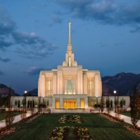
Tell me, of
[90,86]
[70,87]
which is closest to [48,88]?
[70,87]

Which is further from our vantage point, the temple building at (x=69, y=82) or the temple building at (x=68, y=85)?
the temple building at (x=69, y=82)

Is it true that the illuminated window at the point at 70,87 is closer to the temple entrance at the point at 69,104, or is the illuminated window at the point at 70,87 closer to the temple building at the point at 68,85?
the temple building at the point at 68,85

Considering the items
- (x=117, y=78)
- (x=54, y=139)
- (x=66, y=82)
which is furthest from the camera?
(x=117, y=78)

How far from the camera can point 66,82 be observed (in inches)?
2825

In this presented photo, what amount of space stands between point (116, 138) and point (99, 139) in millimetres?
1195

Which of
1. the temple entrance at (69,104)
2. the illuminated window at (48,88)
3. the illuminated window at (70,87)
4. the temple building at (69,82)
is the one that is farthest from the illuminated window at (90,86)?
the illuminated window at (48,88)

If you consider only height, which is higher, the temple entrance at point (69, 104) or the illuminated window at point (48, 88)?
the illuminated window at point (48, 88)

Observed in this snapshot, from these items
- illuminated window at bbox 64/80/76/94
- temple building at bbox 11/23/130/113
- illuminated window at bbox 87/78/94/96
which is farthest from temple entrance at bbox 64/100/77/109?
illuminated window at bbox 87/78/94/96

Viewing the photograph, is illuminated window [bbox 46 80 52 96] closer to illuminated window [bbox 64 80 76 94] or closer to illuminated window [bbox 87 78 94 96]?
illuminated window [bbox 64 80 76 94]

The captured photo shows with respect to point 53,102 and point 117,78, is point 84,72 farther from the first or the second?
point 117,78

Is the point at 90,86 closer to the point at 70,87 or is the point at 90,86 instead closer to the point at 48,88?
the point at 70,87

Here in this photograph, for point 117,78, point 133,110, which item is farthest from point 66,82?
point 117,78

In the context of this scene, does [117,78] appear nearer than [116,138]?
No

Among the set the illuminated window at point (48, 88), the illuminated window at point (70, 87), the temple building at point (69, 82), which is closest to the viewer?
the temple building at point (69, 82)
